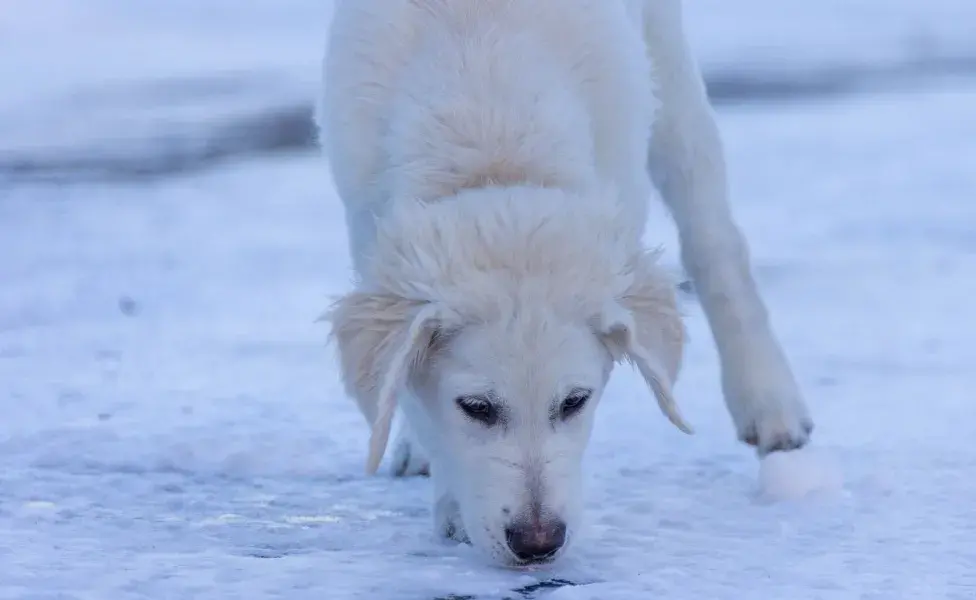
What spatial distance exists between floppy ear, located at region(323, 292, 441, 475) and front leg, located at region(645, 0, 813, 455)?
145cm

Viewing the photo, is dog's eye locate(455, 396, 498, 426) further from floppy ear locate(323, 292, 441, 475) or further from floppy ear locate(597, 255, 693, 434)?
floppy ear locate(597, 255, 693, 434)

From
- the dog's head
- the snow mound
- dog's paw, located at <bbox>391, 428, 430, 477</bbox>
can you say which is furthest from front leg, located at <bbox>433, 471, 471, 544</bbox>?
the snow mound

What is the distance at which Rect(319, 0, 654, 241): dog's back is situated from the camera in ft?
11.8

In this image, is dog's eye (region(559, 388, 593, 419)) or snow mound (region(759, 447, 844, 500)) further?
snow mound (region(759, 447, 844, 500))

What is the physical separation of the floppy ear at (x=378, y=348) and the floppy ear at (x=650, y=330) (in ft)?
1.43

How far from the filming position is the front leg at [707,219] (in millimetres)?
4434

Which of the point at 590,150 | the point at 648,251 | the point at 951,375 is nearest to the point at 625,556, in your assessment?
the point at 648,251

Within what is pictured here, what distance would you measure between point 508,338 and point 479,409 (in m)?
0.20

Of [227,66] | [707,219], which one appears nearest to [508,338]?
[707,219]

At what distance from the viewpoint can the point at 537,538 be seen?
3035 mm

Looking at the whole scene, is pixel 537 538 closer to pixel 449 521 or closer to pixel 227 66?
pixel 449 521

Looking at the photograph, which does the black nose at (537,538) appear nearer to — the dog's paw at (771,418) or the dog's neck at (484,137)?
the dog's neck at (484,137)

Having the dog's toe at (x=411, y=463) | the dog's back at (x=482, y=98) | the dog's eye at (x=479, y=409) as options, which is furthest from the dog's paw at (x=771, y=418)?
the dog's eye at (x=479, y=409)

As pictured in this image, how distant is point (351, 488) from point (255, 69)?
8.58 meters
